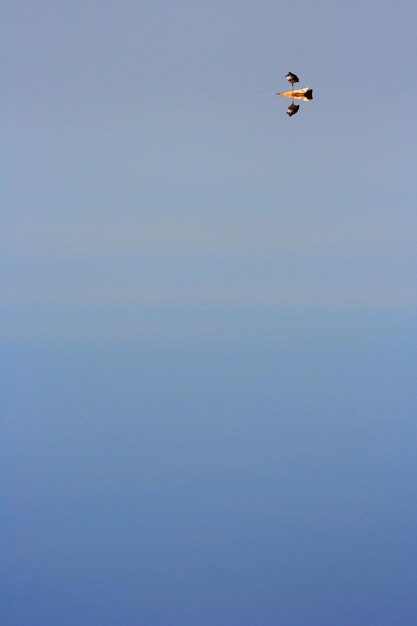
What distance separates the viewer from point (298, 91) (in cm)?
11850
